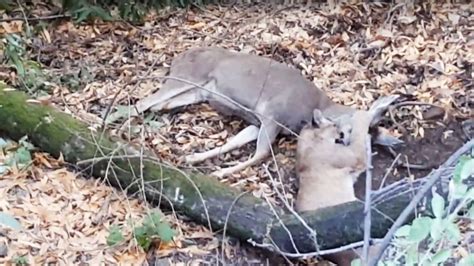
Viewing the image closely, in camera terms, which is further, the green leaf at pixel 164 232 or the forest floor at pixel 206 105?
the forest floor at pixel 206 105

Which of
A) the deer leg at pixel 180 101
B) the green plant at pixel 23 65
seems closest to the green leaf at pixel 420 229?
the deer leg at pixel 180 101

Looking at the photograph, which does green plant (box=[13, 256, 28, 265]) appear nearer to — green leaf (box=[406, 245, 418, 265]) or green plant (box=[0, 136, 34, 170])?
green plant (box=[0, 136, 34, 170])

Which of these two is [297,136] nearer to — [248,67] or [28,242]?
[248,67]

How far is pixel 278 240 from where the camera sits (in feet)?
13.8

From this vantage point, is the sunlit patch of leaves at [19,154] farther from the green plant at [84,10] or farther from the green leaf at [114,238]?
the green plant at [84,10]

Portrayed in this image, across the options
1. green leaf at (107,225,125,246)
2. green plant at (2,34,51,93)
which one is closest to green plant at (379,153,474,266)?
green leaf at (107,225,125,246)

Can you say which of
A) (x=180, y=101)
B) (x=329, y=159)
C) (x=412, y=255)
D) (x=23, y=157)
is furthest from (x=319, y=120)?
(x=412, y=255)

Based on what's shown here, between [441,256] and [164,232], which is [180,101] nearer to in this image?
[164,232]

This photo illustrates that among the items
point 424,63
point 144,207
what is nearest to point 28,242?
point 144,207

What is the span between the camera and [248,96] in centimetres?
551

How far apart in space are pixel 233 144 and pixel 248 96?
0.37 metres

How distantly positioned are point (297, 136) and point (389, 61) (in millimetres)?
1370

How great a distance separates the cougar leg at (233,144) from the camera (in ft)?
17.0

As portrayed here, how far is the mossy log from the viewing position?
159 inches
